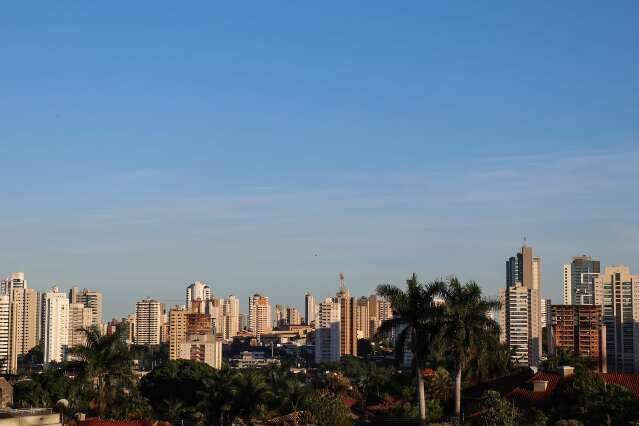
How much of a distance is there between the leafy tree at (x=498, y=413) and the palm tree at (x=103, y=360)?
14.8 meters

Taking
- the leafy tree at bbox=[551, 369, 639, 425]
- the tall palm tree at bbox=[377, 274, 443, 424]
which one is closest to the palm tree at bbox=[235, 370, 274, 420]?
Result: the tall palm tree at bbox=[377, 274, 443, 424]

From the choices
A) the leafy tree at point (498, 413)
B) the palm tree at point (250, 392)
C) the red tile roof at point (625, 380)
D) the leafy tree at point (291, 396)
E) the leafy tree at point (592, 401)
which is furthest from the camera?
the palm tree at point (250, 392)

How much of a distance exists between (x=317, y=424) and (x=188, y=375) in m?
43.6

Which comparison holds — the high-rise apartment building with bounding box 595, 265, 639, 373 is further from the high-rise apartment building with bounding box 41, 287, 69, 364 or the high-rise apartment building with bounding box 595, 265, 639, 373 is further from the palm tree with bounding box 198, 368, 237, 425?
the palm tree with bounding box 198, 368, 237, 425

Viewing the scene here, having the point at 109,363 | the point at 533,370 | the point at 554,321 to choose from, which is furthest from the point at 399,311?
the point at 554,321

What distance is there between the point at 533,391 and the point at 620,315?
13629 centimetres

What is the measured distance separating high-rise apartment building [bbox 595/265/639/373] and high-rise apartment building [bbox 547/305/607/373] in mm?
4518

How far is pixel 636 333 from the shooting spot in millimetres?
158375

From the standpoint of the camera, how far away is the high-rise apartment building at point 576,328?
150 meters

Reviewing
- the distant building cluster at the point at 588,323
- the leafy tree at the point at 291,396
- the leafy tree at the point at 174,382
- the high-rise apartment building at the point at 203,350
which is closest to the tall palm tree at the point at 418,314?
the leafy tree at the point at 291,396

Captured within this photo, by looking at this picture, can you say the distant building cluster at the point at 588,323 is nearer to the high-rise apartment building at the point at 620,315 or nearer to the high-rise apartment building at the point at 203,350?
the high-rise apartment building at the point at 620,315

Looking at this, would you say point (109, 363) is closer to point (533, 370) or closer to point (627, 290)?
point (533, 370)

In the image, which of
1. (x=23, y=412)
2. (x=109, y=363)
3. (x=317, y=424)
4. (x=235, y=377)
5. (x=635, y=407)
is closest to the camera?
(x=23, y=412)

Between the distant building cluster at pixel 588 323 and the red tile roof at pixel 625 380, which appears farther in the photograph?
the distant building cluster at pixel 588 323
